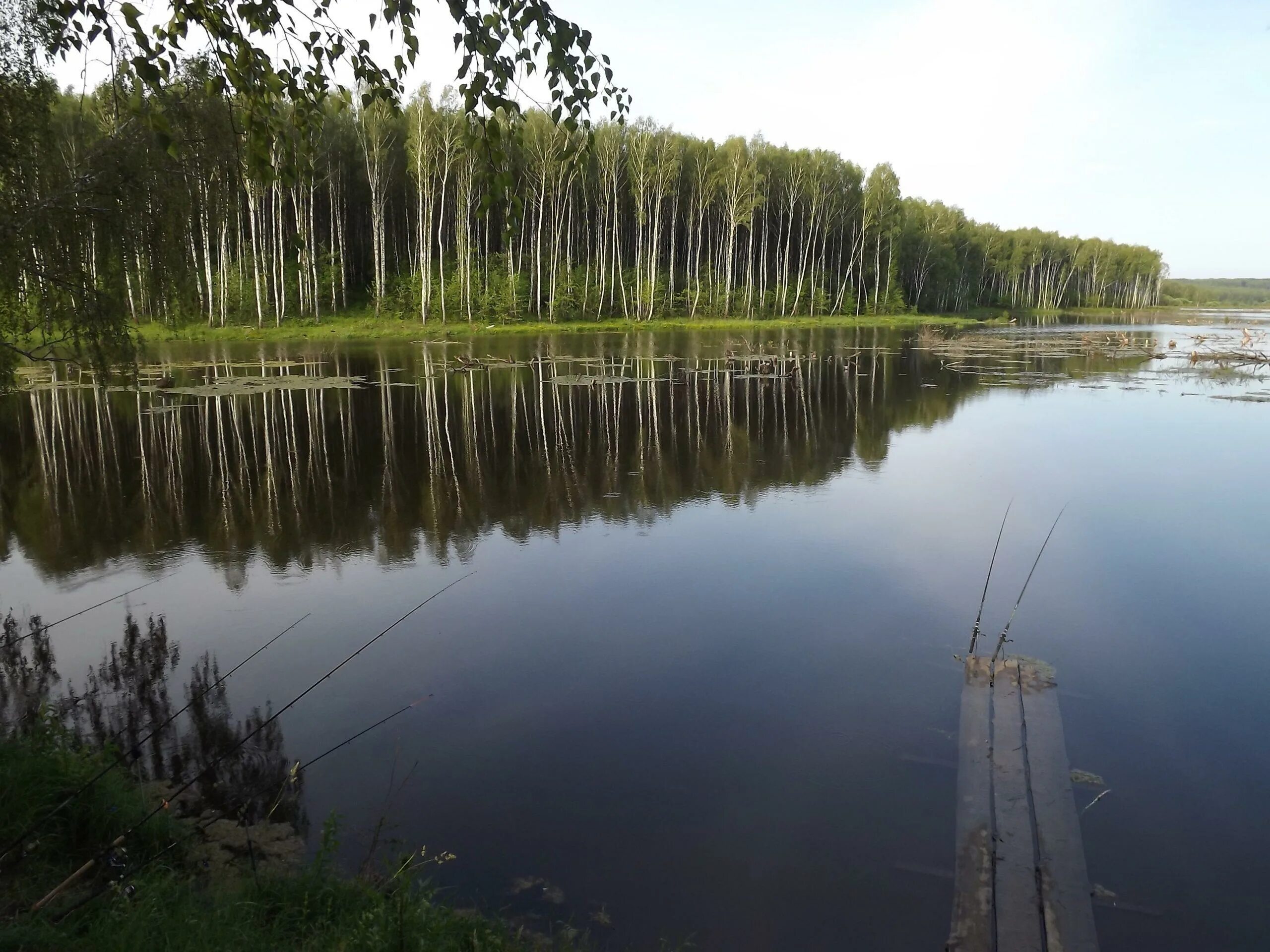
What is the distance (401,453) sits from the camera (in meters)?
15.0

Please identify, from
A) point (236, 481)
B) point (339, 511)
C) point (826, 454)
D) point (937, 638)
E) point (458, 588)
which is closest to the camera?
point (937, 638)

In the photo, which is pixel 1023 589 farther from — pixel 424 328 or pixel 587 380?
pixel 424 328

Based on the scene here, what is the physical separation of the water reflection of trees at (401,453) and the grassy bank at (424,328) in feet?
47.3

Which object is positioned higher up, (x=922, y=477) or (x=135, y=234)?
(x=135, y=234)

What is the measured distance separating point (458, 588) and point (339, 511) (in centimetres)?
366

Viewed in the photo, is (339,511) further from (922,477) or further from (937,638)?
(922,477)

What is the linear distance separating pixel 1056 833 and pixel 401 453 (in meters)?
12.4

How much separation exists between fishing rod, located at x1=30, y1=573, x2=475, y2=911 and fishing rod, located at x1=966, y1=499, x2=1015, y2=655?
195 inches

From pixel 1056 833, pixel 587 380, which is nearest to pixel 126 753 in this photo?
pixel 1056 833

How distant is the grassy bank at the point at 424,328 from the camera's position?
40.5m

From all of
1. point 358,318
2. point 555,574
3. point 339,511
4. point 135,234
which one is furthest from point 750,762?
point 358,318

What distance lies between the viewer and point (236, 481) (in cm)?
1281

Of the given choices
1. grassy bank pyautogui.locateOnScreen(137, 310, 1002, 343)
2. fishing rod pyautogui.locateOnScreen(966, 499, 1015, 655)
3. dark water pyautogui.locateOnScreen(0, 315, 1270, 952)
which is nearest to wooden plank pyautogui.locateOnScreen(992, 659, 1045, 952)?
dark water pyautogui.locateOnScreen(0, 315, 1270, 952)

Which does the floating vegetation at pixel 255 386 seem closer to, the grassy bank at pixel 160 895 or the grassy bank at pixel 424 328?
the grassy bank at pixel 424 328
